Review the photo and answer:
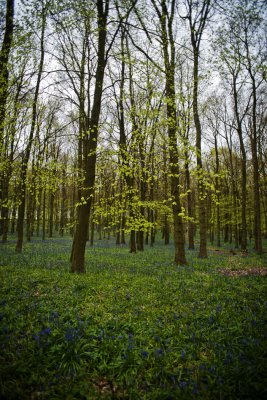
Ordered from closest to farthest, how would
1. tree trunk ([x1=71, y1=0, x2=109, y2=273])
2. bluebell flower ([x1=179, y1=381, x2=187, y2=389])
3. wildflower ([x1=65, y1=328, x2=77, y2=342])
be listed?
bluebell flower ([x1=179, y1=381, x2=187, y2=389]) → wildflower ([x1=65, y1=328, x2=77, y2=342]) → tree trunk ([x1=71, y1=0, x2=109, y2=273])

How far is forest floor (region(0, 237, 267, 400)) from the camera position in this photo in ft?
10.4

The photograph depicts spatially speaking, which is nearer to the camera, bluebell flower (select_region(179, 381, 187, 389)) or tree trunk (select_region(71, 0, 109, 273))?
bluebell flower (select_region(179, 381, 187, 389))

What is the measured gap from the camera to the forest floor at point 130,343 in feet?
10.4

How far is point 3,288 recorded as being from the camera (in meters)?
6.72

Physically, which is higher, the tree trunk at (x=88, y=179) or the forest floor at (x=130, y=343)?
the tree trunk at (x=88, y=179)

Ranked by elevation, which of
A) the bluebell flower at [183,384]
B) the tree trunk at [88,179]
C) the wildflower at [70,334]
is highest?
the tree trunk at [88,179]

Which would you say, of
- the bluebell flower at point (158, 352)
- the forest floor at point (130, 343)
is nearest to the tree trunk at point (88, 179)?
the forest floor at point (130, 343)

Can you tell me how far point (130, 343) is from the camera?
13.2 ft

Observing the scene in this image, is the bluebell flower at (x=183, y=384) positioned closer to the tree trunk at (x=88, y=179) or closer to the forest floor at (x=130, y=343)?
the forest floor at (x=130, y=343)

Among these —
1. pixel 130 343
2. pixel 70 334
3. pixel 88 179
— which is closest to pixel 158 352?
pixel 130 343

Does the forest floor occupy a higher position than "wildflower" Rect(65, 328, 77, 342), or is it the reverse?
"wildflower" Rect(65, 328, 77, 342)

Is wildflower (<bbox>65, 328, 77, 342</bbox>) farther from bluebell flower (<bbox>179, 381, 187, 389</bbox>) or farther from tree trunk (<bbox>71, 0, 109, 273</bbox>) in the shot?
tree trunk (<bbox>71, 0, 109, 273</bbox>)

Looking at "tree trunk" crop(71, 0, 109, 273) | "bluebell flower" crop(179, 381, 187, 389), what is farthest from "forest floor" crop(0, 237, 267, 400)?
"tree trunk" crop(71, 0, 109, 273)

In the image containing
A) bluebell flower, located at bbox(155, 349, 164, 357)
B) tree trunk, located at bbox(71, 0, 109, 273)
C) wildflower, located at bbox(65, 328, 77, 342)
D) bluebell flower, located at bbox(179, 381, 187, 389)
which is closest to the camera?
bluebell flower, located at bbox(179, 381, 187, 389)
